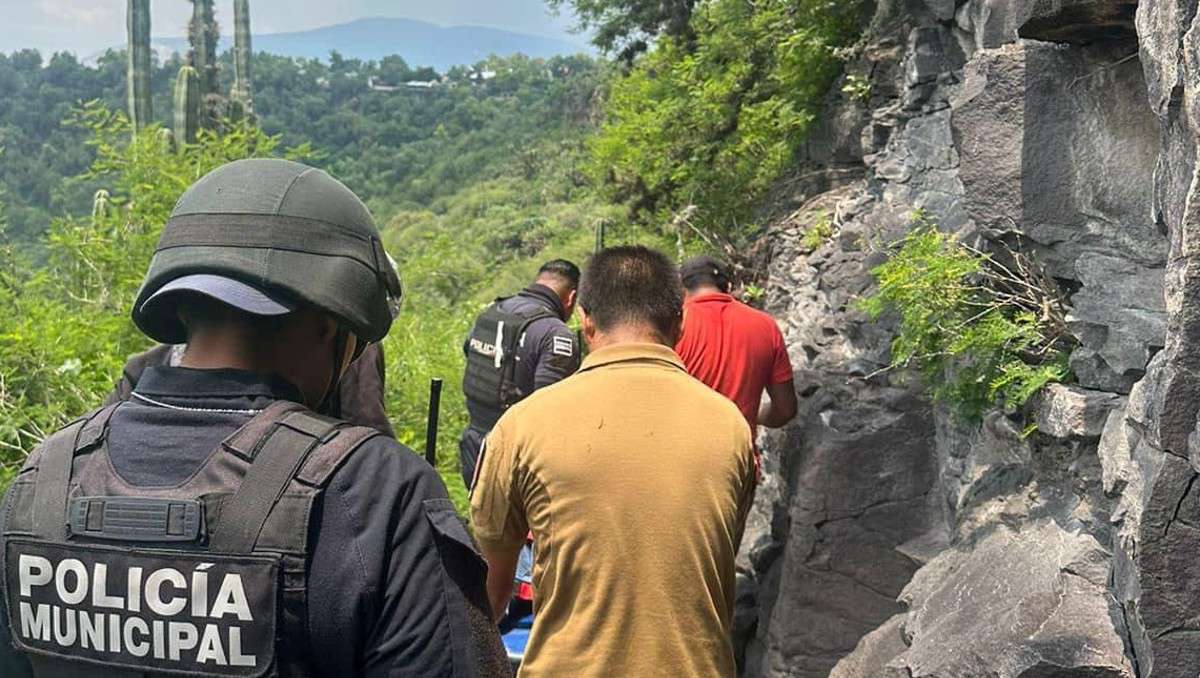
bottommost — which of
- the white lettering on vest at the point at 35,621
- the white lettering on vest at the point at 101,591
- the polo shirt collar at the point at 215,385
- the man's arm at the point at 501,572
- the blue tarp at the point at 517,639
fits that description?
the blue tarp at the point at 517,639

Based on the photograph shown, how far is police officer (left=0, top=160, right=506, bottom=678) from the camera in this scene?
4.58 ft

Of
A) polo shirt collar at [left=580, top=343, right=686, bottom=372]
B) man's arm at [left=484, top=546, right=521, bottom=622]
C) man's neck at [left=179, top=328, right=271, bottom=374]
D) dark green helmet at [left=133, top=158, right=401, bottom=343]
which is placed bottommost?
man's arm at [left=484, top=546, right=521, bottom=622]

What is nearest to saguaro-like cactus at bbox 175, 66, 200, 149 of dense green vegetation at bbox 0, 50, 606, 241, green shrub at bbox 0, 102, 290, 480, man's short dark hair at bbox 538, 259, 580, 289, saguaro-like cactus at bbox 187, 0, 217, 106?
saguaro-like cactus at bbox 187, 0, 217, 106

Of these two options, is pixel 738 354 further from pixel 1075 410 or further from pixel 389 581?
pixel 389 581

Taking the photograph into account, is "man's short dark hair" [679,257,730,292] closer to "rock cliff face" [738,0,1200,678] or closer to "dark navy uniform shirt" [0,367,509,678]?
"rock cliff face" [738,0,1200,678]

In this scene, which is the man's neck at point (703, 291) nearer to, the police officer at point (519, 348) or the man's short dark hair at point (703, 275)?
the man's short dark hair at point (703, 275)

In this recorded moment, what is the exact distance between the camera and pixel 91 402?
5859mm

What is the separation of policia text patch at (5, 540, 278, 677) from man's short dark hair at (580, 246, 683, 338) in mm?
1738

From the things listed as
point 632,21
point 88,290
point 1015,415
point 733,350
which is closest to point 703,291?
point 733,350

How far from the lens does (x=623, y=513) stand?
262 centimetres

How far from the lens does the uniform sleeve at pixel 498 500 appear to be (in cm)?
273

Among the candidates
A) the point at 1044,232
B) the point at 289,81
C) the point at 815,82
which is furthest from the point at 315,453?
the point at 289,81

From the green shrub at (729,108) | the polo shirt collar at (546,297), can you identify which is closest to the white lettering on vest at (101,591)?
the polo shirt collar at (546,297)

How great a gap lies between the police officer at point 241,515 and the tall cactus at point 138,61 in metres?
11.9
